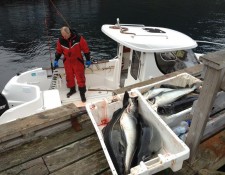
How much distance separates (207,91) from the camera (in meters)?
2.46

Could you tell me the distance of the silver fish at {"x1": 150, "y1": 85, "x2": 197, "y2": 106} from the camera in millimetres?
3525

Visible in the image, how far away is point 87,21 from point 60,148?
2384cm

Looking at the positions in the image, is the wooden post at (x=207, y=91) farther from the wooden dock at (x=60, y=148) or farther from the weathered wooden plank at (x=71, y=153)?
the weathered wooden plank at (x=71, y=153)

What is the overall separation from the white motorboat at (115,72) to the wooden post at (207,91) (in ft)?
12.0

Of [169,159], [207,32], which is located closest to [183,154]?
[169,159]

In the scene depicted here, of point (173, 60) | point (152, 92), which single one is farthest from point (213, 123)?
point (173, 60)

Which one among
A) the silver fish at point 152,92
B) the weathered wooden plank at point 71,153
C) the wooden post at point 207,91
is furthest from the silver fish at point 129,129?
the wooden post at point 207,91

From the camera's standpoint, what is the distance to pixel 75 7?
100 ft

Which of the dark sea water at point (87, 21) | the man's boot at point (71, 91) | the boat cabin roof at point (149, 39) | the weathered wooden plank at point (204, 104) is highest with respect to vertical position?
the weathered wooden plank at point (204, 104)

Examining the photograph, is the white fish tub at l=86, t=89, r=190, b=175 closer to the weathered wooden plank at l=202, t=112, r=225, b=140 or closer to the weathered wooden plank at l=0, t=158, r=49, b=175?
the weathered wooden plank at l=202, t=112, r=225, b=140

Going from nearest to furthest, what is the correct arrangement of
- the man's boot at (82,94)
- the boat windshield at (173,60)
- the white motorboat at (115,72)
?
1. the white motorboat at (115,72)
2. the boat windshield at (173,60)
3. the man's boot at (82,94)

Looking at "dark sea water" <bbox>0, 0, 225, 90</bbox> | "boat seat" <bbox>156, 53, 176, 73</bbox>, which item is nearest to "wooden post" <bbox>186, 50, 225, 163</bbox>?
"boat seat" <bbox>156, 53, 176, 73</bbox>

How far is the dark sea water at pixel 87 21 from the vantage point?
1872 centimetres

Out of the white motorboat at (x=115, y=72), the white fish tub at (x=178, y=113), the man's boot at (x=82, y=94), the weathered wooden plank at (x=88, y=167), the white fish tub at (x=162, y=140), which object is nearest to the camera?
the white fish tub at (x=162, y=140)
